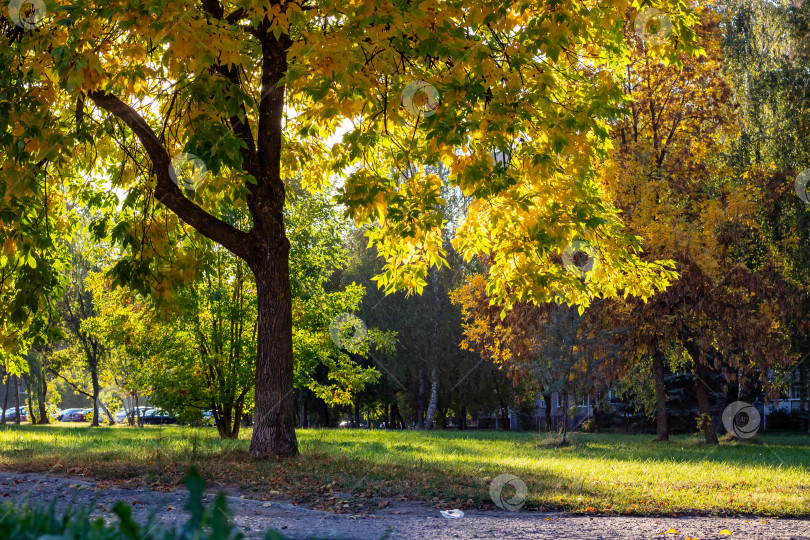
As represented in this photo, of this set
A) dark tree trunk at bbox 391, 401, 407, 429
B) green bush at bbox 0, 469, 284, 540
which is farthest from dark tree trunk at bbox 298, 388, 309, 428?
green bush at bbox 0, 469, 284, 540

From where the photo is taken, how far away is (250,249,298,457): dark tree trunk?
9.28 meters

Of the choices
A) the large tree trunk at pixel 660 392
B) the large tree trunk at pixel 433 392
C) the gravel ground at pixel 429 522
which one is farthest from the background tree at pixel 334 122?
the large tree trunk at pixel 433 392

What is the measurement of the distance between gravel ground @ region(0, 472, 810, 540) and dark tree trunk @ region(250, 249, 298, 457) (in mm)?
2260

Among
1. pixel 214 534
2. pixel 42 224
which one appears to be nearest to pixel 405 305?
pixel 42 224

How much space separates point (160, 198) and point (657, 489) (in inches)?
291

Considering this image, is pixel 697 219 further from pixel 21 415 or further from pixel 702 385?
pixel 21 415

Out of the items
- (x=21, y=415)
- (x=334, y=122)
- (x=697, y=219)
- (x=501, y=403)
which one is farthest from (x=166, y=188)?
(x=21, y=415)

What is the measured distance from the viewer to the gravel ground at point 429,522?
5.56 meters

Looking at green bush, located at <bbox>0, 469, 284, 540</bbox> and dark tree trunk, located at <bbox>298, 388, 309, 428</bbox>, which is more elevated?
green bush, located at <bbox>0, 469, 284, 540</bbox>

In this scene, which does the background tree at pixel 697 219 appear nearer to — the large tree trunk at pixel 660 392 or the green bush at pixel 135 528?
the large tree trunk at pixel 660 392

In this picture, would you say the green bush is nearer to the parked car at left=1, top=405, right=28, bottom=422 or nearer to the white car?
the white car

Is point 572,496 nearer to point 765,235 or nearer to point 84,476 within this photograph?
point 84,476

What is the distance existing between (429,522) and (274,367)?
12.9 ft

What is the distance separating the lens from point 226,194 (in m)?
9.30
